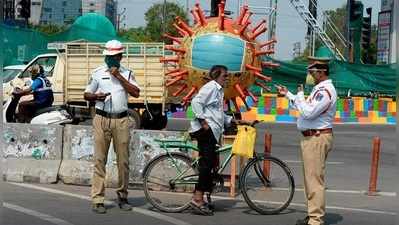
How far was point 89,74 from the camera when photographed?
18.4 m

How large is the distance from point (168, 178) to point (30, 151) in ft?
9.52

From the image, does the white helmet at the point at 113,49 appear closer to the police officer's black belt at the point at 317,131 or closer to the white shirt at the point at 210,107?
the white shirt at the point at 210,107

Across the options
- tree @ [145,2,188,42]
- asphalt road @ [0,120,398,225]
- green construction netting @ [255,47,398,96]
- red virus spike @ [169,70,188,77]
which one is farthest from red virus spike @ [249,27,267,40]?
tree @ [145,2,188,42]

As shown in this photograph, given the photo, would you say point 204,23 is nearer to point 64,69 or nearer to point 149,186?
point 149,186

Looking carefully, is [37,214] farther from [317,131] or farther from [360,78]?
[360,78]

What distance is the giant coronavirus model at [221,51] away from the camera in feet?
34.5

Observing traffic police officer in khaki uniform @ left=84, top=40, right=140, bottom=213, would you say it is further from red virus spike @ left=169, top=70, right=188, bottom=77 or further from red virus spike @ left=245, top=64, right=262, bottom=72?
red virus spike @ left=245, top=64, right=262, bottom=72

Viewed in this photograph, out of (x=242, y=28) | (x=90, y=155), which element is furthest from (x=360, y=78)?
(x=90, y=155)

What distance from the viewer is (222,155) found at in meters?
9.31

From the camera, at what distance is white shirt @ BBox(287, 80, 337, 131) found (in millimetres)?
7891

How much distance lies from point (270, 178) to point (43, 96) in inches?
326

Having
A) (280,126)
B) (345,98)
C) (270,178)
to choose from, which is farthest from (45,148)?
(345,98)

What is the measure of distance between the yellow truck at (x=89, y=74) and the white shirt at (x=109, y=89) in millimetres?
9056

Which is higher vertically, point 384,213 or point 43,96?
point 43,96
